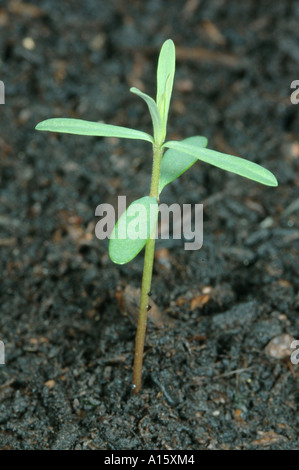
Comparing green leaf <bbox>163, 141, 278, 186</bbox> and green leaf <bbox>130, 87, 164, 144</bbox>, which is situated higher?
green leaf <bbox>130, 87, 164, 144</bbox>

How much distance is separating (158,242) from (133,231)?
867mm

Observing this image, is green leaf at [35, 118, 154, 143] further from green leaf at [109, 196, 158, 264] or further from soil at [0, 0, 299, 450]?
soil at [0, 0, 299, 450]

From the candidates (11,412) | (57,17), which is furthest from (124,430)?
(57,17)

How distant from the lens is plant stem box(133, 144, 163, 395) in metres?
1.41

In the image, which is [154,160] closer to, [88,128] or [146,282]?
[88,128]

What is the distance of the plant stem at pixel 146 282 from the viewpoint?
1410mm

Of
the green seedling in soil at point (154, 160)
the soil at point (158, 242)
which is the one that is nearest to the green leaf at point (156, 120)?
the green seedling in soil at point (154, 160)

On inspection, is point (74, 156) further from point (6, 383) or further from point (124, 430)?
point (124, 430)

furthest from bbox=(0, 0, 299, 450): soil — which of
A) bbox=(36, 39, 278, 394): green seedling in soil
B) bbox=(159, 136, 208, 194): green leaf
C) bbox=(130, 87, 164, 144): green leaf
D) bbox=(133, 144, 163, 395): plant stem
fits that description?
bbox=(130, 87, 164, 144): green leaf

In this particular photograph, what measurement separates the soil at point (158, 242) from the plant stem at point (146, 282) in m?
0.09

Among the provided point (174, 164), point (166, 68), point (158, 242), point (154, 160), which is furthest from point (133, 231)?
point (158, 242)

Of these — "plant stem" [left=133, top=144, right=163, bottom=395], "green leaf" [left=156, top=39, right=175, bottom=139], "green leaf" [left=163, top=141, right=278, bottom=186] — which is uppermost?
"green leaf" [left=156, top=39, right=175, bottom=139]

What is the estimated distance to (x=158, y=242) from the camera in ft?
7.25

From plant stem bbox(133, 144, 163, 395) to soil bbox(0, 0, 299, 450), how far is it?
9 centimetres
